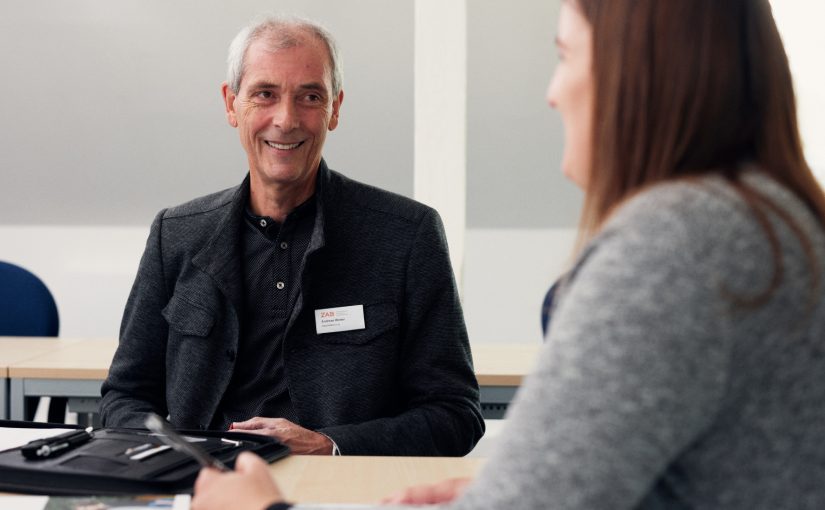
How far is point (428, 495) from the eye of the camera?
3.52 ft

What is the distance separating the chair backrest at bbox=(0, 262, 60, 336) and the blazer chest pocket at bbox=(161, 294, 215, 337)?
158 centimetres

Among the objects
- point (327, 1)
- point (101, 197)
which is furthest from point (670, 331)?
point (101, 197)

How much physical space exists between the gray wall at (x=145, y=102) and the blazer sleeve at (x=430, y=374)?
8.72ft

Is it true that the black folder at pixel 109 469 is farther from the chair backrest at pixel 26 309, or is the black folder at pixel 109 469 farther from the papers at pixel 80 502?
the chair backrest at pixel 26 309

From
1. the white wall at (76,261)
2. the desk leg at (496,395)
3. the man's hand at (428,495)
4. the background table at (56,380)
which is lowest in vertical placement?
the white wall at (76,261)

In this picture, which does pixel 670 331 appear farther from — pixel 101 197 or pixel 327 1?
pixel 101 197

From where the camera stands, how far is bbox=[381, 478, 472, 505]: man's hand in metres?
1.07

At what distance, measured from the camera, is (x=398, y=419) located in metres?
1.77

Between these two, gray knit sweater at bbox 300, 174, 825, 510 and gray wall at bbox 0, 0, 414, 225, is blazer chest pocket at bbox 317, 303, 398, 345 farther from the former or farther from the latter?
gray wall at bbox 0, 0, 414, 225

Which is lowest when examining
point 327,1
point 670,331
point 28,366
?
point 28,366

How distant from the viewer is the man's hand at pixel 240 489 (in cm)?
86

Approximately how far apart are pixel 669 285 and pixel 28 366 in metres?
2.38

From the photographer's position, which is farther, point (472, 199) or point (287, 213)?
point (472, 199)

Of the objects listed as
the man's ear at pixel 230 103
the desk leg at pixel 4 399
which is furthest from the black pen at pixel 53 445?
the desk leg at pixel 4 399
